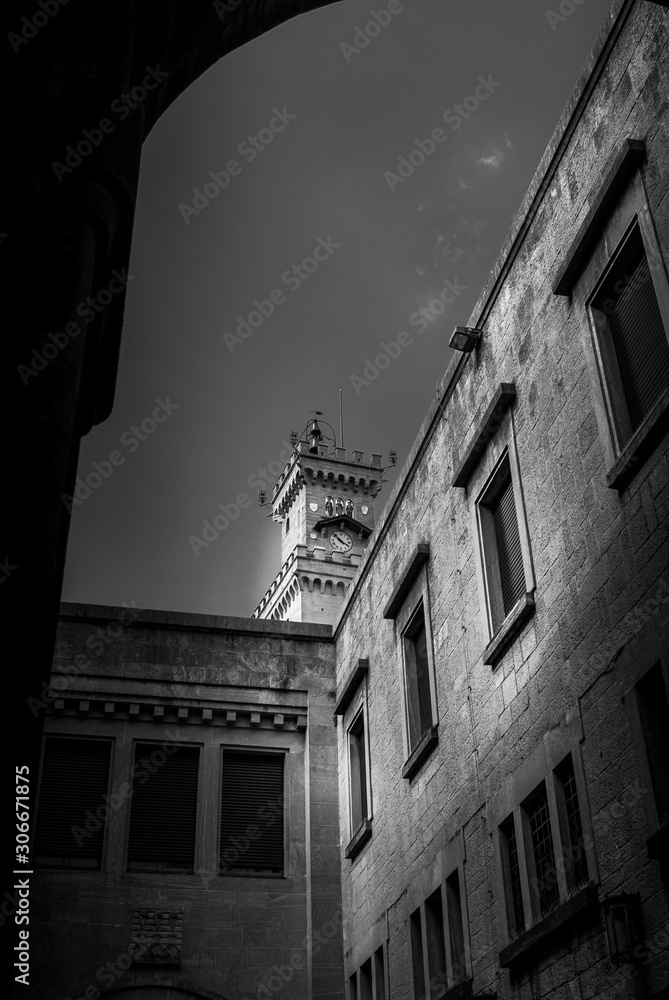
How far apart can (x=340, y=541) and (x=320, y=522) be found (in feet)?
10.1

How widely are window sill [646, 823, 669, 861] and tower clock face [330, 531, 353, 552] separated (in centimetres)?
8129

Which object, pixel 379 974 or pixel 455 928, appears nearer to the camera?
pixel 455 928

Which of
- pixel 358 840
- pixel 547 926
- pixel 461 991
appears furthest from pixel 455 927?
pixel 358 840

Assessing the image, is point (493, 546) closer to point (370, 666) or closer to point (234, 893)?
point (370, 666)

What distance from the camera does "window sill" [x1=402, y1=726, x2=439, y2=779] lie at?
48.8 ft

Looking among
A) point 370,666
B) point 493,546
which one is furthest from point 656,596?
point 370,666

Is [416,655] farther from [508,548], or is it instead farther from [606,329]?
[606,329]

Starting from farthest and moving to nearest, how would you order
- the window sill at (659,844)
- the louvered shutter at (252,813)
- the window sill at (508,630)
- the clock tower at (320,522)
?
1. the clock tower at (320,522)
2. the louvered shutter at (252,813)
3. the window sill at (508,630)
4. the window sill at (659,844)

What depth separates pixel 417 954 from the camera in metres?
14.9

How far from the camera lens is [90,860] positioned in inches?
730

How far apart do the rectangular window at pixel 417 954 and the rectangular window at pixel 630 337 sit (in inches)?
299

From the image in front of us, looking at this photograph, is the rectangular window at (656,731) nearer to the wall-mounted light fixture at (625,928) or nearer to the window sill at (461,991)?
the wall-mounted light fixture at (625,928)

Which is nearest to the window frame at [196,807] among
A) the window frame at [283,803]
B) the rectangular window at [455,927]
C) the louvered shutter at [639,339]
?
the window frame at [283,803]

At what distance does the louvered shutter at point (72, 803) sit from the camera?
18500 millimetres
